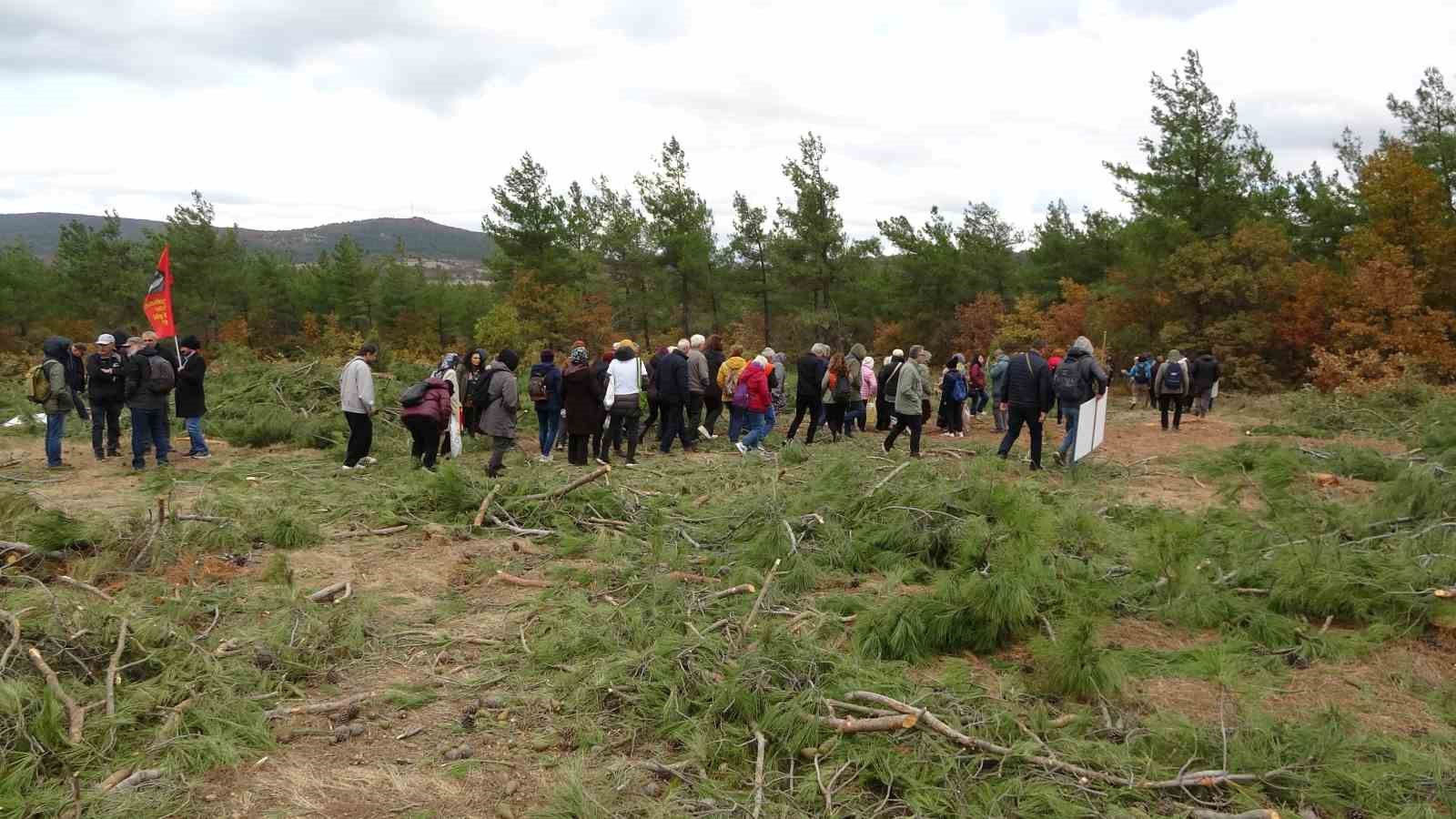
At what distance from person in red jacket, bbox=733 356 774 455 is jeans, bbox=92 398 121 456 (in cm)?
793

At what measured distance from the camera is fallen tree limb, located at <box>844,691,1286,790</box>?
3400 millimetres

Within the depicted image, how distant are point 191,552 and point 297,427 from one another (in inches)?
256

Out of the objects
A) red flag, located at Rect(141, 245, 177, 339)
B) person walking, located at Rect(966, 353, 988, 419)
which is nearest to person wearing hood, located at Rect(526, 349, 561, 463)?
red flag, located at Rect(141, 245, 177, 339)

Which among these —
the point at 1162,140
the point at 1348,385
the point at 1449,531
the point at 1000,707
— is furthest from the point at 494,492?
the point at 1162,140

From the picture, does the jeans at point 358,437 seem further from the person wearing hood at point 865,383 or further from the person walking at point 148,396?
the person wearing hood at point 865,383

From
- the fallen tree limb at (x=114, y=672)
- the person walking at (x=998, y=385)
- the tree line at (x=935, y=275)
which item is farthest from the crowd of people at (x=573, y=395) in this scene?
the tree line at (x=935, y=275)

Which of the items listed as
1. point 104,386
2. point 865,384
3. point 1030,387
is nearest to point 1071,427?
point 1030,387

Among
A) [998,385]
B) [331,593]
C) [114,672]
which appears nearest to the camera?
[114,672]

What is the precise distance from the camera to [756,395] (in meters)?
11.8

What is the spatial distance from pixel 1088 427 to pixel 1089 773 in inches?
316

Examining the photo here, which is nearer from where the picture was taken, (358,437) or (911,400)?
(358,437)

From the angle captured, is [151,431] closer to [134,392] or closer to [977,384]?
[134,392]

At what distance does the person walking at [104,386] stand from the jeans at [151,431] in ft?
1.33

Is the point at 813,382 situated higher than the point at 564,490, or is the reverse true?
the point at 813,382
